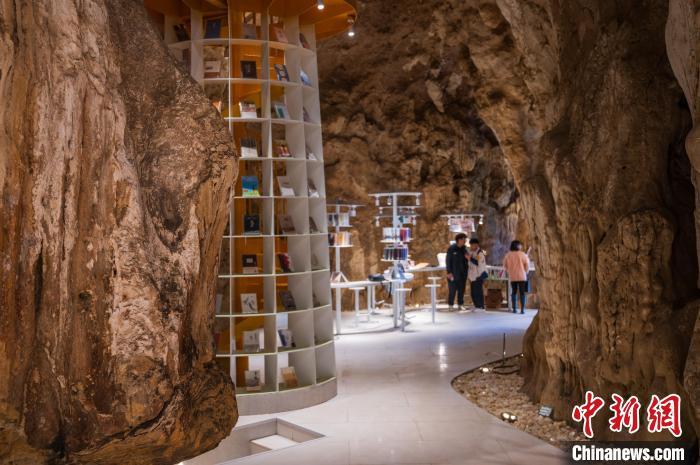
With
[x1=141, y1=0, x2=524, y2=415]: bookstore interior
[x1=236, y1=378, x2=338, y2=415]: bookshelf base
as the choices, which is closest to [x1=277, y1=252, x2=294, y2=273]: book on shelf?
[x1=141, y1=0, x2=524, y2=415]: bookstore interior

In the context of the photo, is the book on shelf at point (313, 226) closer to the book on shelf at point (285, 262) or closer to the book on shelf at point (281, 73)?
the book on shelf at point (285, 262)

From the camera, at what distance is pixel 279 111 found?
6238mm

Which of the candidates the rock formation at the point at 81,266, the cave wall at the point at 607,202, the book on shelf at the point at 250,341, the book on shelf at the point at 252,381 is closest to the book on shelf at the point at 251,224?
the book on shelf at the point at 250,341

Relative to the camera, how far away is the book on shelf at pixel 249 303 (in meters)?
6.03

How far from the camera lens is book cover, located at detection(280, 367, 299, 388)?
6.26 metres

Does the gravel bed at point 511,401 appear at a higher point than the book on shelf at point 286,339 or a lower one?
lower

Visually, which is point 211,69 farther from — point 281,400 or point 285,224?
point 281,400

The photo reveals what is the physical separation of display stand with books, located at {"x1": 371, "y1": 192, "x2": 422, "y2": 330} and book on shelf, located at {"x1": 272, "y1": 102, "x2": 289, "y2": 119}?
16.4 ft

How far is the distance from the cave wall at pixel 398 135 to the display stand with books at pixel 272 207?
7578 millimetres

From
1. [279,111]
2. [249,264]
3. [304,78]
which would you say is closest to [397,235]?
[304,78]

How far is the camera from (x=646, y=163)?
16.4 ft

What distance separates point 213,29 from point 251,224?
74.9 inches

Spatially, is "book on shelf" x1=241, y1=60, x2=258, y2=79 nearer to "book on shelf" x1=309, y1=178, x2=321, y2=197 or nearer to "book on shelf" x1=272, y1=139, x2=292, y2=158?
"book on shelf" x1=272, y1=139, x2=292, y2=158

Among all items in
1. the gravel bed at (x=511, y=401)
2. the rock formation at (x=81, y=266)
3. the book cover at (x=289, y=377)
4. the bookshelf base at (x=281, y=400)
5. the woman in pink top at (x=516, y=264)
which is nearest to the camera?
the rock formation at (x=81, y=266)
